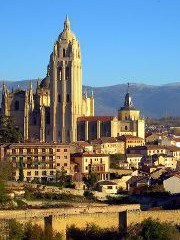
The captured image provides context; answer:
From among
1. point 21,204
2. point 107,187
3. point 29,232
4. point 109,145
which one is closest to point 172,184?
point 107,187

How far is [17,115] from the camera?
77.1 meters

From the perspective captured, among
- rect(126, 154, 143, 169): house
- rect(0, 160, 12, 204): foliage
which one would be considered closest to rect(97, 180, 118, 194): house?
rect(0, 160, 12, 204): foliage

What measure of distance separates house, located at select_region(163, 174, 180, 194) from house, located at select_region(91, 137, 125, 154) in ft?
54.8

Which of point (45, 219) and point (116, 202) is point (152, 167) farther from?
point (45, 219)

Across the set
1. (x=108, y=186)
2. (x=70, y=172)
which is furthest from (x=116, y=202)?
(x=70, y=172)

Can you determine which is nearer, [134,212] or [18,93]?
[134,212]

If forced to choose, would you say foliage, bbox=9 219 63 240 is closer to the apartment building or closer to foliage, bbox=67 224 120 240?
foliage, bbox=67 224 120 240

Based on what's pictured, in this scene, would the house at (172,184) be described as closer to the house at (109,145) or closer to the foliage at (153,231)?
the foliage at (153,231)

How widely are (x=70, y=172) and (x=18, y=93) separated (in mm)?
29791

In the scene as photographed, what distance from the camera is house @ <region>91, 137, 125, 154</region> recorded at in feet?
209

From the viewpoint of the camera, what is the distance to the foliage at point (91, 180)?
4628 cm

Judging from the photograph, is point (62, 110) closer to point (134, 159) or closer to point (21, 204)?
point (134, 159)

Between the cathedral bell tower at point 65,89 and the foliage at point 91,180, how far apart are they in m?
27.0

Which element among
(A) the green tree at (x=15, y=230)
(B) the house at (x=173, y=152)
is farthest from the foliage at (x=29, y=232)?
(B) the house at (x=173, y=152)
